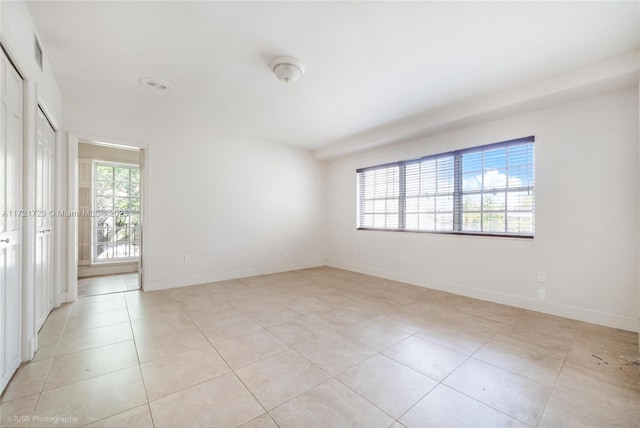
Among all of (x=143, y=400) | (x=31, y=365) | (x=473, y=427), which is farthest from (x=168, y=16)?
(x=473, y=427)

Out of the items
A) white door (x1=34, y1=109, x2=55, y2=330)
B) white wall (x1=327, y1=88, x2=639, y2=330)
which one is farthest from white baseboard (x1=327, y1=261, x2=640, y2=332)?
white door (x1=34, y1=109, x2=55, y2=330)

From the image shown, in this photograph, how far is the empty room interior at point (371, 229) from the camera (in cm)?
172

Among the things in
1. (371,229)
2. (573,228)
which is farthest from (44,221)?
(573,228)

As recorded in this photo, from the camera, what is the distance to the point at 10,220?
178 cm

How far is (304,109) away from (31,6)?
100 inches

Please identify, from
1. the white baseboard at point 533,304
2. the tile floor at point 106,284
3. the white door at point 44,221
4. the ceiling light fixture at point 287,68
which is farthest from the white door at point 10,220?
the white baseboard at point 533,304

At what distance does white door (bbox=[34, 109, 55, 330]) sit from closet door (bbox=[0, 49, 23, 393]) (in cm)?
60

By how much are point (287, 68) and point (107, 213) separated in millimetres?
5076

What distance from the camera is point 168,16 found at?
1.97 meters

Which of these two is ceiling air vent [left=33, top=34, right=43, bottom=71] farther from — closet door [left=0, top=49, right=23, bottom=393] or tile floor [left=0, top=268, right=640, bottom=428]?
tile floor [left=0, top=268, right=640, bottom=428]

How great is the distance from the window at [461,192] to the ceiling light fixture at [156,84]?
3.54 metres

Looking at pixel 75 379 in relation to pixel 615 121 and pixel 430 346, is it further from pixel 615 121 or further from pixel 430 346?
pixel 615 121

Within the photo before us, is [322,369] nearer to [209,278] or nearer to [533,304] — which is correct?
[533,304]

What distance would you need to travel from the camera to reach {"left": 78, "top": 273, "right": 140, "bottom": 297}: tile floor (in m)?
3.96
